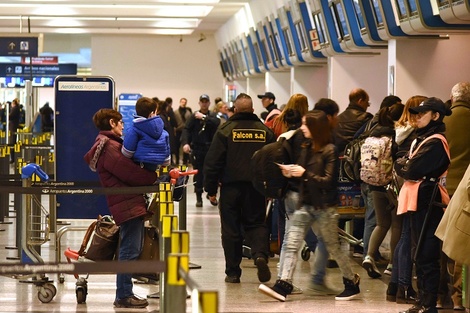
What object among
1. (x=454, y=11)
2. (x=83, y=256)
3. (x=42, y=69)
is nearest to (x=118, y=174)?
(x=83, y=256)

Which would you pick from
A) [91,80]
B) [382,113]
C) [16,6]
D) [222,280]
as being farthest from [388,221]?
[16,6]

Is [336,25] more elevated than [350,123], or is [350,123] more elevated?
[336,25]

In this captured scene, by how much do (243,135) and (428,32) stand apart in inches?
133

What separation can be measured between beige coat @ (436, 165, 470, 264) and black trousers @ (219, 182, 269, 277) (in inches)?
106

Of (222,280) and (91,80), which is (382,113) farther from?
(91,80)

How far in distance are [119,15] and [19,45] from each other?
6.68 metres

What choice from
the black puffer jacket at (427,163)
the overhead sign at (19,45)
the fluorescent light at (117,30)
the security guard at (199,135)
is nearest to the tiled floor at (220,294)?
the black puffer jacket at (427,163)

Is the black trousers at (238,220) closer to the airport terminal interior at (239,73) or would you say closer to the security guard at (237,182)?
the security guard at (237,182)

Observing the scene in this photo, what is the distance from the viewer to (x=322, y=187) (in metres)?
8.20

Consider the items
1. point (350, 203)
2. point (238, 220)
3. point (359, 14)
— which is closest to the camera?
point (238, 220)

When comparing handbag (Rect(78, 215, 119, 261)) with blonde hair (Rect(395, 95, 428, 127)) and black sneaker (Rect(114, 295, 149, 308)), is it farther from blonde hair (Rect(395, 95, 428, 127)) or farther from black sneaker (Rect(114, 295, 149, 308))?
blonde hair (Rect(395, 95, 428, 127))

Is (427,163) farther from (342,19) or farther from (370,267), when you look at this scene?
(342,19)

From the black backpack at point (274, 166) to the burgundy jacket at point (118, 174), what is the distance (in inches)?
37.0

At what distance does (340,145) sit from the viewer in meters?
11.5
